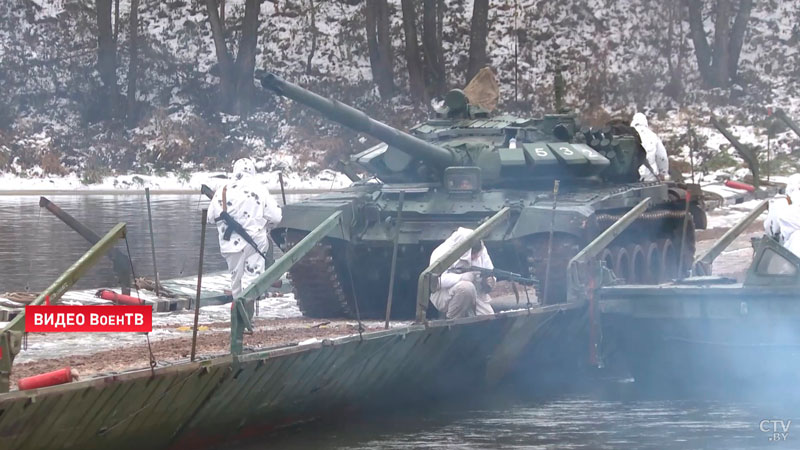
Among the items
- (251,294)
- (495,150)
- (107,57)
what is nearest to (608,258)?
(495,150)

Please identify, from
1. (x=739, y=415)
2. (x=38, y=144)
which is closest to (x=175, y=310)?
(x=739, y=415)

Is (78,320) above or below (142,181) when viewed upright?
above

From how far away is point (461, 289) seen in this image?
12875mm

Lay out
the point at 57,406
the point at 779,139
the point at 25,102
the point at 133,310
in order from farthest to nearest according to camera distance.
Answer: the point at 25,102 → the point at 779,139 → the point at 133,310 → the point at 57,406

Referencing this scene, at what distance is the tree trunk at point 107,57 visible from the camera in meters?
41.3

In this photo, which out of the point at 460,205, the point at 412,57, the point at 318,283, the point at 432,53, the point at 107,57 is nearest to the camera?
the point at 460,205

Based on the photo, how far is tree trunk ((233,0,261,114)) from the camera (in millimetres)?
39062

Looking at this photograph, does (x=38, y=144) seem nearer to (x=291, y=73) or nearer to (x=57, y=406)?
(x=291, y=73)

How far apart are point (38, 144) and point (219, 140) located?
4.53m

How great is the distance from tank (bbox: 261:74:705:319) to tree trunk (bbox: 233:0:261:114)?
22.7 metres

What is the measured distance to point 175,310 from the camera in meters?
15.3

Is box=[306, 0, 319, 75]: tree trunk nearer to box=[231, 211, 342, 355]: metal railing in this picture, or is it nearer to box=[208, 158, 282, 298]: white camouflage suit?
box=[208, 158, 282, 298]: white camouflage suit

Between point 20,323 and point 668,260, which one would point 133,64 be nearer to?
point 668,260

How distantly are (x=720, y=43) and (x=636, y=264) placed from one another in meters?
23.4
